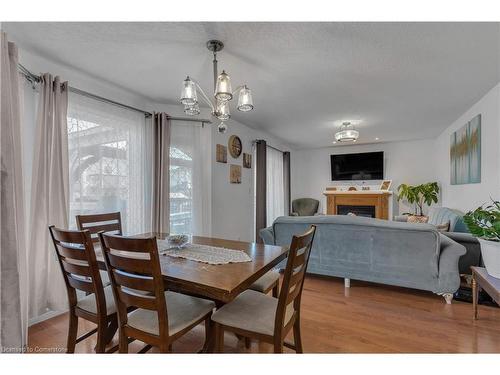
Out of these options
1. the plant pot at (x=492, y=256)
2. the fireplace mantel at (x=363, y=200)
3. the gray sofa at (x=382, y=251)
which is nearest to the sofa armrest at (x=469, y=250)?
the gray sofa at (x=382, y=251)

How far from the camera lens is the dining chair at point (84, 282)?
4.51ft

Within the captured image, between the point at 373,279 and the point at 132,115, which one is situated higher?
the point at 132,115

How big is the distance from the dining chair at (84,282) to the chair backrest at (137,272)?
20 cm

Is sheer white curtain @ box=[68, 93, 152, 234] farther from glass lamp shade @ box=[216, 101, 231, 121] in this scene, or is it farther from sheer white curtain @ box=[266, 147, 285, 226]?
sheer white curtain @ box=[266, 147, 285, 226]

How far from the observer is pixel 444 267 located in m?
2.32

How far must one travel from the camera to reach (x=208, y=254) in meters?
1.68

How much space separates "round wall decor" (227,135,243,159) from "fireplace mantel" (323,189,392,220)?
124 inches

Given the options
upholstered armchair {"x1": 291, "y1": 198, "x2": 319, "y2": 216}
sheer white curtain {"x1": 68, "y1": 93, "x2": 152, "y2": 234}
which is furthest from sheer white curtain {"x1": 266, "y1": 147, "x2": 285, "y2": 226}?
sheer white curtain {"x1": 68, "y1": 93, "x2": 152, "y2": 234}

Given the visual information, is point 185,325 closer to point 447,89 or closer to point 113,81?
point 113,81

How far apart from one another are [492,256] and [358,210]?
4.40m

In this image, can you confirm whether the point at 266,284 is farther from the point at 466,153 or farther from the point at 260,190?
the point at 466,153

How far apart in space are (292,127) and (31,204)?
3.88 m
